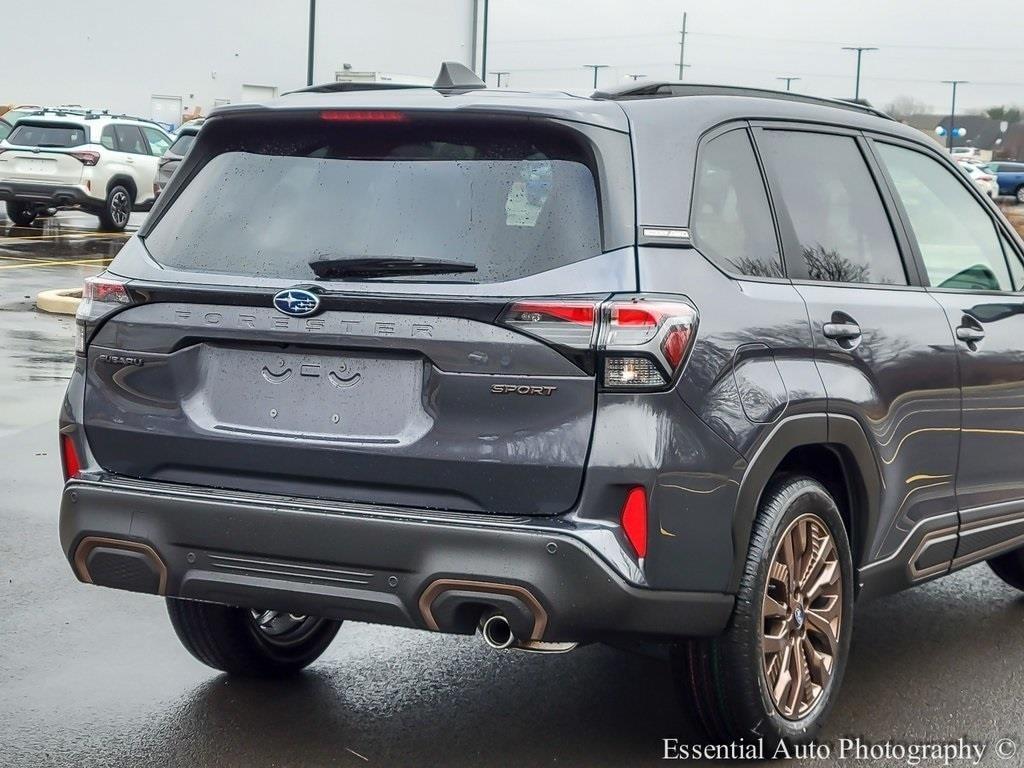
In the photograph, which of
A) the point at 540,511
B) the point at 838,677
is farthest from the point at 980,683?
the point at 540,511

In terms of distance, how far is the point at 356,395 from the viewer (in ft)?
12.9

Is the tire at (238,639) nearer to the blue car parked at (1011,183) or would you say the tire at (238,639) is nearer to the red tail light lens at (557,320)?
the red tail light lens at (557,320)

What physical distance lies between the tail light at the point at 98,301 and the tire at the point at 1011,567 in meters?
3.74

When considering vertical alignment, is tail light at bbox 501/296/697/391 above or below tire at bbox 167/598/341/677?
above

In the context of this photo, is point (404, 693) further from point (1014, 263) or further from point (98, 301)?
point (1014, 263)

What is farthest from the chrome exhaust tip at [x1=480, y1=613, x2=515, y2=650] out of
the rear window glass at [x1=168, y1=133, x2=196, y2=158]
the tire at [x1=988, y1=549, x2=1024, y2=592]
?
the rear window glass at [x1=168, y1=133, x2=196, y2=158]

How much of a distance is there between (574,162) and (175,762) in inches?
77.0

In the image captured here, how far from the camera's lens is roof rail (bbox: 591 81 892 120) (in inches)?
169

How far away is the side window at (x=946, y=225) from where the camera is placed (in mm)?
5211

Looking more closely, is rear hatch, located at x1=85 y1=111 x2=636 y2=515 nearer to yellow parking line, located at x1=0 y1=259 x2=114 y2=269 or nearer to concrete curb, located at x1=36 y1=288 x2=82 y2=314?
concrete curb, located at x1=36 y1=288 x2=82 y2=314

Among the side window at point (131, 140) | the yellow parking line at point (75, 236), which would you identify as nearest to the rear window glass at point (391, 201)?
the yellow parking line at point (75, 236)

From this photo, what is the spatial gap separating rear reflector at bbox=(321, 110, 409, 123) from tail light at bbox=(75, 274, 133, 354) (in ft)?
2.37

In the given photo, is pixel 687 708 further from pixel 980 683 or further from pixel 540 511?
pixel 980 683

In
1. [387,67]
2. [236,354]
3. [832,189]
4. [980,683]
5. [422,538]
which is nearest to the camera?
[422,538]
